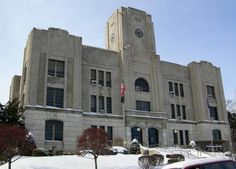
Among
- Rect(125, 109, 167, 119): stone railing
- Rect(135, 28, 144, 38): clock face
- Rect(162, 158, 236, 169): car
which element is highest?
Rect(135, 28, 144, 38): clock face

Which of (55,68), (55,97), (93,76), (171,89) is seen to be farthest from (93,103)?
(171,89)

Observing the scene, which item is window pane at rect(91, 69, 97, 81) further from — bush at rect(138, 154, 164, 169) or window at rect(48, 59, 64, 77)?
bush at rect(138, 154, 164, 169)

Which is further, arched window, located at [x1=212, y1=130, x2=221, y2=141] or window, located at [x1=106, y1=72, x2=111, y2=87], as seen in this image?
arched window, located at [x1=212, y1=130, x2=221, y2=141]

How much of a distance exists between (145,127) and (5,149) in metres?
25.3

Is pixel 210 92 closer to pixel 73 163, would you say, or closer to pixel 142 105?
pixel 142 105

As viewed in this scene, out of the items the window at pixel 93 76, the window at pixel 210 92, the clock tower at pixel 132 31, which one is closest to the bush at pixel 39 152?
the window at pixel 93 76

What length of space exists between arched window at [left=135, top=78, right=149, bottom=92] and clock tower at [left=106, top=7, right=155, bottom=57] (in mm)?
4118

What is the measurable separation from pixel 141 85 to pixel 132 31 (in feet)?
29.7

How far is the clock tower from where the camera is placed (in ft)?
159

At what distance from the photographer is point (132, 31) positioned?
4938 centimetres

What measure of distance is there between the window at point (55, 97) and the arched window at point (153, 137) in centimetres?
1363

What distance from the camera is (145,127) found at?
43.6 m

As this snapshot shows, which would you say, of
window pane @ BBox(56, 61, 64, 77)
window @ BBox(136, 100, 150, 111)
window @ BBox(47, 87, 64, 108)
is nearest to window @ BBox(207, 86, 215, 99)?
window @ BBox(136, 100, 150, 111)

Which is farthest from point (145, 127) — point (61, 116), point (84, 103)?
point (61, 116)
